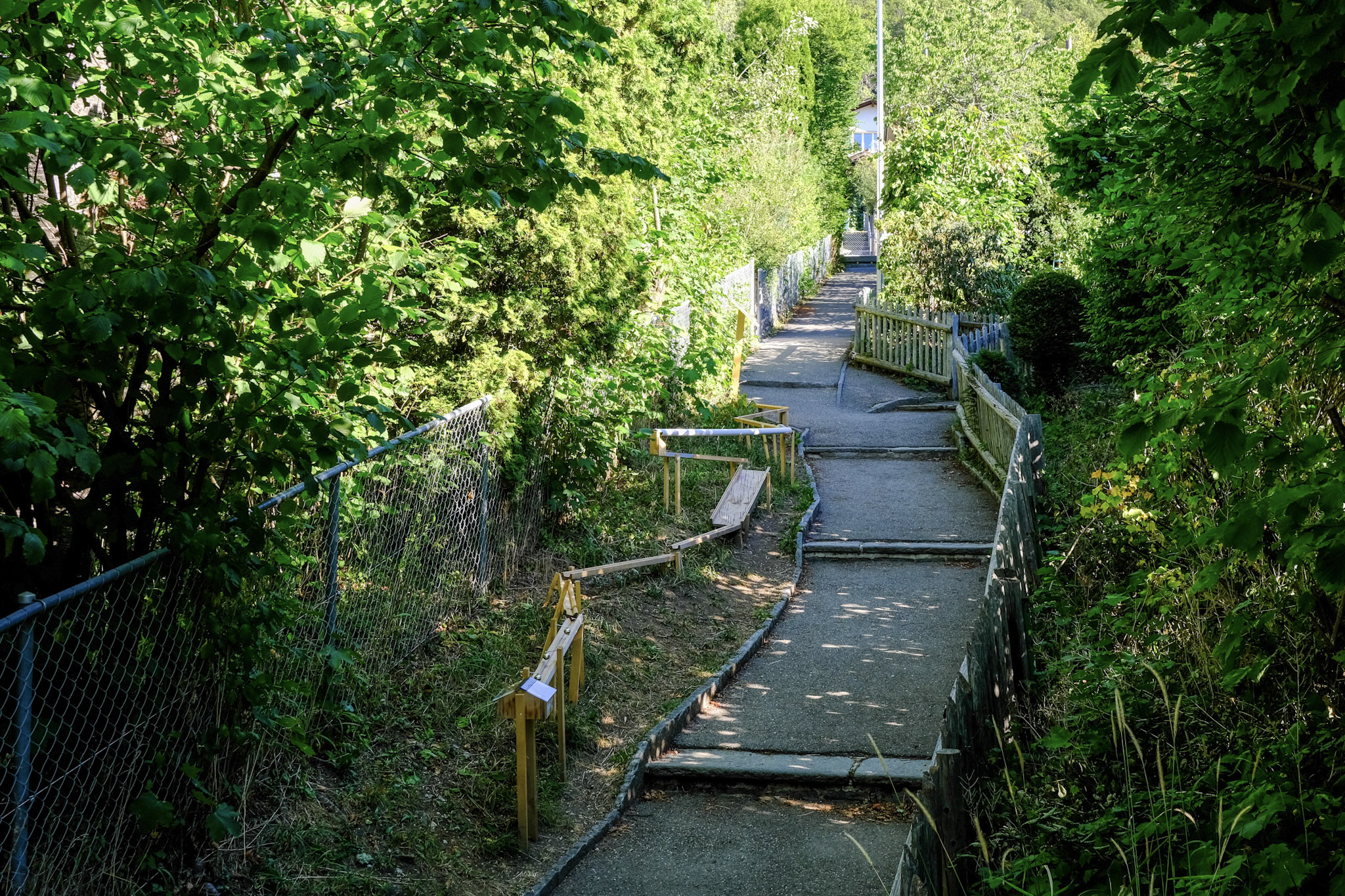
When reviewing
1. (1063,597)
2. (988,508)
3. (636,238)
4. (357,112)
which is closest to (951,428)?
(988,508)

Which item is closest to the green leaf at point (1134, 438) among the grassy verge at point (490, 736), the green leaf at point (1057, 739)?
the green leaf at point (1057, 739)

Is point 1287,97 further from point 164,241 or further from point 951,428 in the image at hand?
point 951,428

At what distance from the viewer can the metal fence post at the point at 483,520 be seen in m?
8.50

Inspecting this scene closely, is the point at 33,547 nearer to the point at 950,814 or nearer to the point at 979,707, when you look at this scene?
the point at 950,814

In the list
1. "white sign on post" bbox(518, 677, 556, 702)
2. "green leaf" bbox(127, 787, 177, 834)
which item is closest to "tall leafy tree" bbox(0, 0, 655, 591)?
"green leaf" bbox(127, 787, 177, 834)

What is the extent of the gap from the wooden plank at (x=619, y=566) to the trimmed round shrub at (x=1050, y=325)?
8.72m

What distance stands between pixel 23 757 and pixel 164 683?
33.8 inches

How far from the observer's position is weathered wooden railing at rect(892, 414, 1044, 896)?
12.1ft

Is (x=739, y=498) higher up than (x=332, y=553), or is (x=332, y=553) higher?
(x=332, y=553)

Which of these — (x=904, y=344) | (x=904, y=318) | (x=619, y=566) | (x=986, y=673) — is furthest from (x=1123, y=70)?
(x=904, y=344)

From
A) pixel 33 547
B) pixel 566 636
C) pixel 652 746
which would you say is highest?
pixel 33 547

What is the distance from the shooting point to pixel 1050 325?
53.5 ft

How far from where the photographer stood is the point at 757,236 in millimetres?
32625

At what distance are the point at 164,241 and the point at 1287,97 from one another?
4278 millimetres
